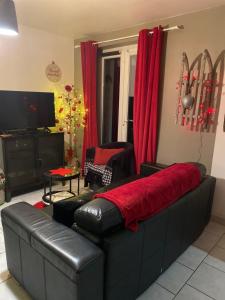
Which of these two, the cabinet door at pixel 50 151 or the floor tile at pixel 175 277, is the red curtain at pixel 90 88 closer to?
the cabinet door at pixel 50 151

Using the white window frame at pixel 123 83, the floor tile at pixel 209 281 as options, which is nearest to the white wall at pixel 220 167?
the floor tile at pixel 209 281

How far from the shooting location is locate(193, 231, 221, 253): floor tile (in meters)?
Result: 2.32

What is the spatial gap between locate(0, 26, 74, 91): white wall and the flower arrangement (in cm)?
29

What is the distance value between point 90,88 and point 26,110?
116 cm

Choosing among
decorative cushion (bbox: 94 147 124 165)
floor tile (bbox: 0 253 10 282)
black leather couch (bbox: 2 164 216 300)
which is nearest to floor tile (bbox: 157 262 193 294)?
black leather couch (bbox: 2 164 216 300)

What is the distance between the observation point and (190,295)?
5.71 feet

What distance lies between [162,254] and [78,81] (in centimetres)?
343

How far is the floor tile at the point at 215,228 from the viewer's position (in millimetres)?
2597

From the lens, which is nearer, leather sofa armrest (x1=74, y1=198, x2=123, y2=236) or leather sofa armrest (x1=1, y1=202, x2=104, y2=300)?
leather sofa armrest (x1=1, y1=202, x2=104, y2=300)

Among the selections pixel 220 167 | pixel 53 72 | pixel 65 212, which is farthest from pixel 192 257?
pixel 53 72

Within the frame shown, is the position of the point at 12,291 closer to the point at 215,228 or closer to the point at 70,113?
the point at 215,228

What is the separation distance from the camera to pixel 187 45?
2816 millimetres

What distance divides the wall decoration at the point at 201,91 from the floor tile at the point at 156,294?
1846mm

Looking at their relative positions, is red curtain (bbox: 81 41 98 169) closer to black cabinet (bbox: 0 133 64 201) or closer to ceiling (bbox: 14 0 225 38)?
ceiling (bbox: 14 0 225 38)
